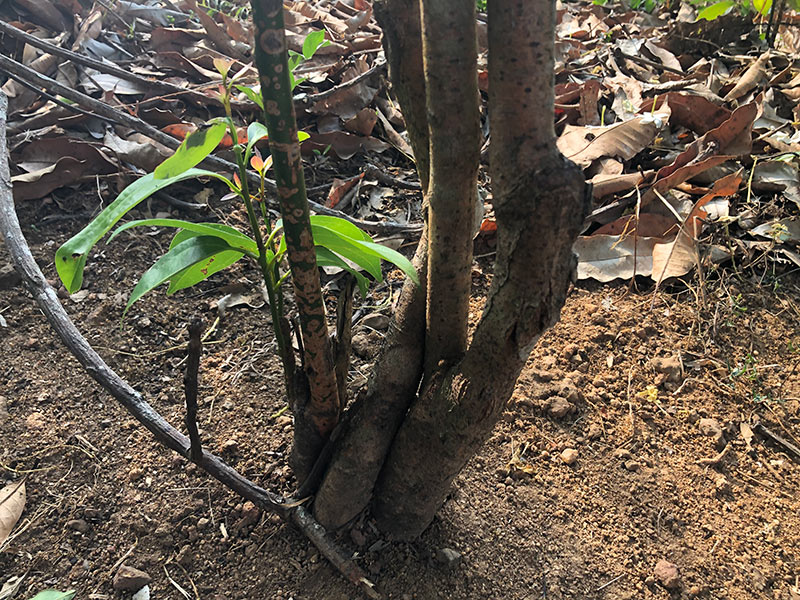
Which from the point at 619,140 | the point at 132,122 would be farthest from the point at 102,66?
the point at 619,140

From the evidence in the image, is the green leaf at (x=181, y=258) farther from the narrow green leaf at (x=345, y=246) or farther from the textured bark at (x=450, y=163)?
the textured bark at (x=450, y=163)

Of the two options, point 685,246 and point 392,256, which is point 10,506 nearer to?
point 392,256

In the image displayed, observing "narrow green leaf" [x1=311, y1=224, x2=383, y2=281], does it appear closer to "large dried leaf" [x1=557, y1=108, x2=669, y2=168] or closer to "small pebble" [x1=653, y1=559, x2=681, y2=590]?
"small pebble" [x1=653, y1=559, x2=681, y2=590]

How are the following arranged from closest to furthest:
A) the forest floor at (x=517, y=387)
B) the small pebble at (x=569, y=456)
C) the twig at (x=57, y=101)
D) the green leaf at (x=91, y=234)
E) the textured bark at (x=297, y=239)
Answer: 1. the textured bark at (x=297, y=239)
2. the green leaf at (x=91, y=234)
3. the forest floor at (x=517, y=387)
4. the small pebble at (x=569, y=456)
5. the twig at (x=57, y=101)

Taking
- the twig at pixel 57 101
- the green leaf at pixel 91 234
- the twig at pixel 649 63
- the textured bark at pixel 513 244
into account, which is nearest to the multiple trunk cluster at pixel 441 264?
the textured bark at pixel 513 244

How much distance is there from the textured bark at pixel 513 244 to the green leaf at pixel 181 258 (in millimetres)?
459

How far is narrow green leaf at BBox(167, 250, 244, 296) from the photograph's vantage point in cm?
105

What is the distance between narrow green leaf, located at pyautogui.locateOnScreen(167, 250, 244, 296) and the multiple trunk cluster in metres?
0.16

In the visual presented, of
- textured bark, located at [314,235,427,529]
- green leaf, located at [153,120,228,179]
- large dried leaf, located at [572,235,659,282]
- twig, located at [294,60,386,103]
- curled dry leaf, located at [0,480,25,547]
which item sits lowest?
curled dry leaf, located at [0,480,25,547]

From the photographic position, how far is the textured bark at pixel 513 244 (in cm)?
78

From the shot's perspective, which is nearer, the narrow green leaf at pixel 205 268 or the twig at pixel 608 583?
the narrow green leaf at pixel 205 268

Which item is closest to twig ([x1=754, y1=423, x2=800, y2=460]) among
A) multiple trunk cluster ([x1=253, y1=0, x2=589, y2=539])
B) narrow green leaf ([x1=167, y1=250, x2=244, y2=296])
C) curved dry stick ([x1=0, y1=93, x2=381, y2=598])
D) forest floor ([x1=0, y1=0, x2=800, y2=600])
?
forest floor ([x1=0, y1=0, x2=800, y2=600])

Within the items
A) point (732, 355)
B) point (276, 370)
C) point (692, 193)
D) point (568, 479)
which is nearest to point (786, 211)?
point (692, 193)

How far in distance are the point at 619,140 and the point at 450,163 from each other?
1.39 metres
